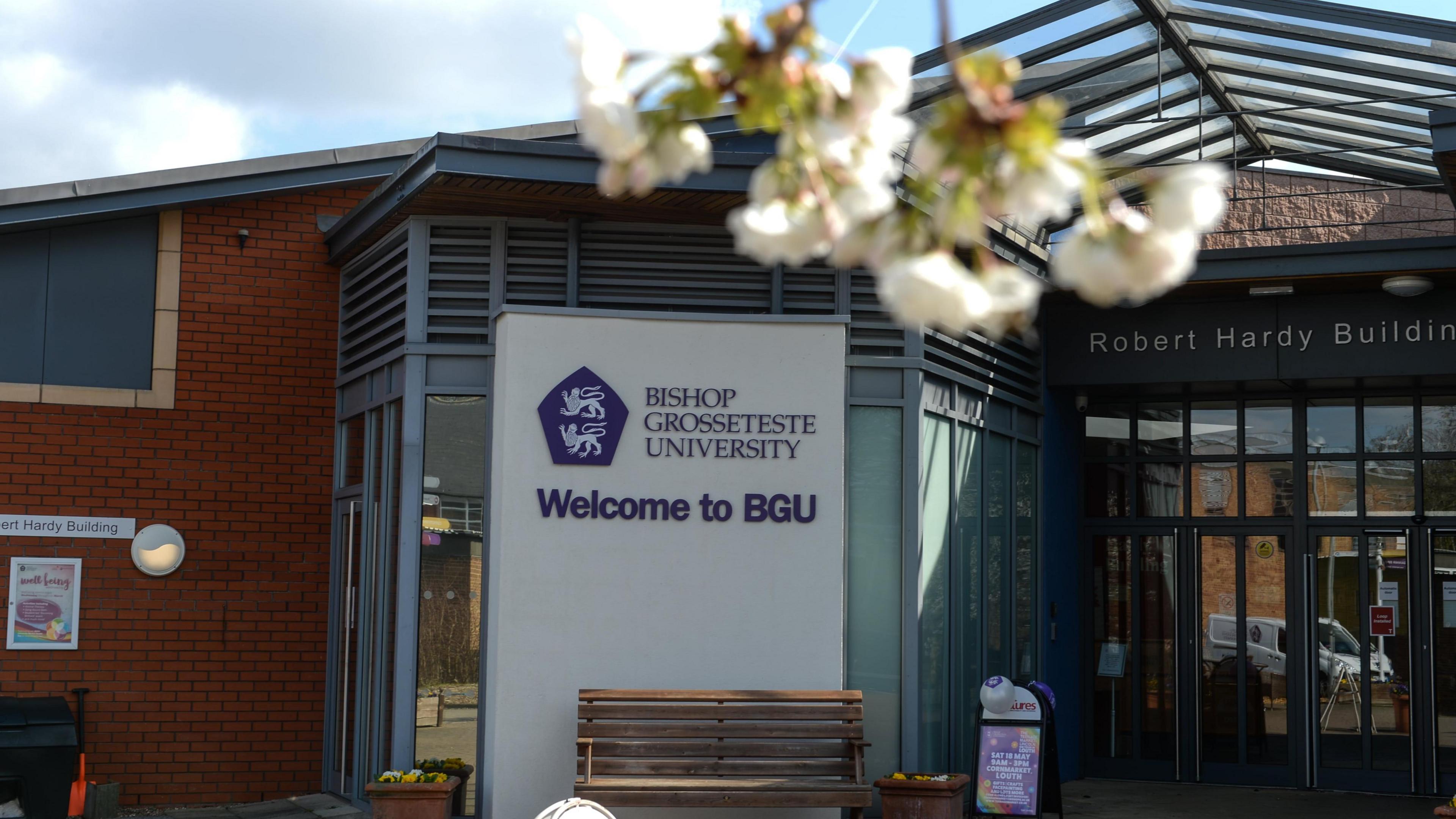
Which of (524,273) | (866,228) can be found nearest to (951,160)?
(866,228)

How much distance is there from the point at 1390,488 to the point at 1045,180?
29.9 ft

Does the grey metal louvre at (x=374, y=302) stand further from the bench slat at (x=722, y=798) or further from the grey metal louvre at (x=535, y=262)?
the bench slat at (x=722, y=798)

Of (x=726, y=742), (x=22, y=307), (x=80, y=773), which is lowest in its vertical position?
(x=80, y=773)

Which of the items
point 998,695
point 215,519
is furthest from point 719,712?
point 215,519

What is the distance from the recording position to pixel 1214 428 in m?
10.5

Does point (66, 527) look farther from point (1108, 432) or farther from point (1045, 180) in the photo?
point (1045, 180)

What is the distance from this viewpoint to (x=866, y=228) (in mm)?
2111

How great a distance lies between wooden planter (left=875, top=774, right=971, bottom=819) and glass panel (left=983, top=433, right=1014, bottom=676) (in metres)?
1.75

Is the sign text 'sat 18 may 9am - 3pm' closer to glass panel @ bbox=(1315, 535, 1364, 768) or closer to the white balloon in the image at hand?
the white balloon

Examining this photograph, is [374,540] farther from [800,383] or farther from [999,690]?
[999,690]

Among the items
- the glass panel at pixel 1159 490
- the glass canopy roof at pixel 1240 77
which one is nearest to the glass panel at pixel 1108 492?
the glass panel at pixel 1159 490

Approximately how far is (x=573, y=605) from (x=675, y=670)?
2.14ft

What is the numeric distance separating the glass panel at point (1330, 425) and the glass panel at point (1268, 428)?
0.40 ft

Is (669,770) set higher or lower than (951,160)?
lower
